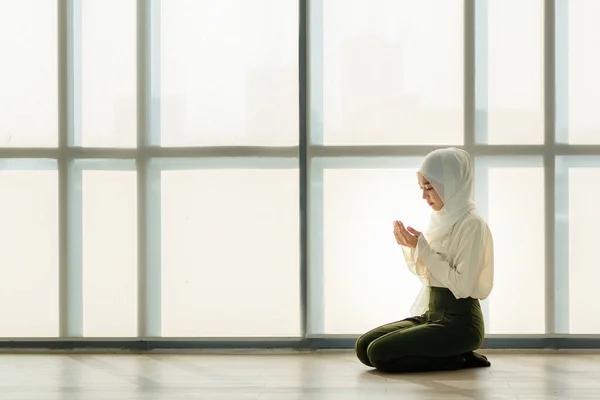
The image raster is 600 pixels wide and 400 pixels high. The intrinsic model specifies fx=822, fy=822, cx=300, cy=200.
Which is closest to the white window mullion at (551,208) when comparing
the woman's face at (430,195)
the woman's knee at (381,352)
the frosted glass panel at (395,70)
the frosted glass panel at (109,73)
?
the frosted glass panel at (395,70)

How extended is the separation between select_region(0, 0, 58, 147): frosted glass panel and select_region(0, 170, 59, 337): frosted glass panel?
226mm

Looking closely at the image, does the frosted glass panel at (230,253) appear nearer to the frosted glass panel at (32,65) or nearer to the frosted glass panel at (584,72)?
the frosted glass panel at (32,65)

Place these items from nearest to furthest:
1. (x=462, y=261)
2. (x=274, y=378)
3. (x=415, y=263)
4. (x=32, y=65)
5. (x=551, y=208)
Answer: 1. (x=274, y=378)
2. (x=462, y=261)
3. (x=415, y=263)
4. (x=551, y=208)
5. (x=32, y=65)

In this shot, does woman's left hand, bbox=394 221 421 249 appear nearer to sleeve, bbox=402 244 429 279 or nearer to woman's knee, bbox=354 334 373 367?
sleeve, bbox=402 244 429 279

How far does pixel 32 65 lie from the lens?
4117 millimetres

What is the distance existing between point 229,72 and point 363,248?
43.0 inches

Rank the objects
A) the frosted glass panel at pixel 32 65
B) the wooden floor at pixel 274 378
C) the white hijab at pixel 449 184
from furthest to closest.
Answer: the frosted glass panel at pixel 32 65 < the white hijab at pixel 449 184 < the wooden floor at pixel 274 378

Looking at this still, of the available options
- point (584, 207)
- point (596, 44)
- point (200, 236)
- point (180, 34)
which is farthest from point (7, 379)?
point (596, 44)

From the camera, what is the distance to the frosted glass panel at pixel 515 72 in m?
4.01

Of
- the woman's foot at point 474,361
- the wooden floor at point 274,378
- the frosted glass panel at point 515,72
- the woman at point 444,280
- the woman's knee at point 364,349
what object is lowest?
the wooden floor at point 274,378

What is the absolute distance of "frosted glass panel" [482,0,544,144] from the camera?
4012mm

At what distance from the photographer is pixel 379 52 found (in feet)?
13.2

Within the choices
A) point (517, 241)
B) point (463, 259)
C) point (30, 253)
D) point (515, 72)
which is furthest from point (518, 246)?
point (30, 253)

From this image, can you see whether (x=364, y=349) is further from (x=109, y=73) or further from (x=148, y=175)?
(x=109, y=73)
